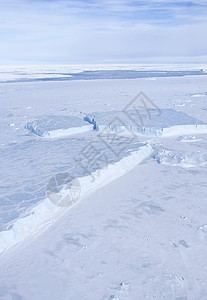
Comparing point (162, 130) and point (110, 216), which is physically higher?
point (162, 130)

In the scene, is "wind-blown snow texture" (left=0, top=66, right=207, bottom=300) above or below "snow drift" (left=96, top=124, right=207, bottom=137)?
Result: below

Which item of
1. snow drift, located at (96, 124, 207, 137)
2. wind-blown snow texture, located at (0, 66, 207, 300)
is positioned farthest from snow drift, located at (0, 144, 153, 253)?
snow drift, located at (96, 124, 207, 137)

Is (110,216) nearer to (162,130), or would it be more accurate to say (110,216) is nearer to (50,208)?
(50,208)

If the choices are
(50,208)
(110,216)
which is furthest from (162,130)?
(50,208)

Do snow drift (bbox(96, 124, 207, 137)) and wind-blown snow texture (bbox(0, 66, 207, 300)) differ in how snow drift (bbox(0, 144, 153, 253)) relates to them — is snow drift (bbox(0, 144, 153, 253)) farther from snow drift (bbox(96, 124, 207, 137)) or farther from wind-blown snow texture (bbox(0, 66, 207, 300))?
snow drift (bbox(96, 124, 207, 137))

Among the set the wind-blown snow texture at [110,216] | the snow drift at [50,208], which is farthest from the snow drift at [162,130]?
the snow drift at [50,208]

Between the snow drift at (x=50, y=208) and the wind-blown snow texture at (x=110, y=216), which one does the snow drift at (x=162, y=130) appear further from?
the snow drift at (x=50, y=208)

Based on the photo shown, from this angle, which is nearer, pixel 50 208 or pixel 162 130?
pixel 50 208

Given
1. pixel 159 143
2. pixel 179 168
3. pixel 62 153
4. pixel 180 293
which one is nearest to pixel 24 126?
pixel 62 153
